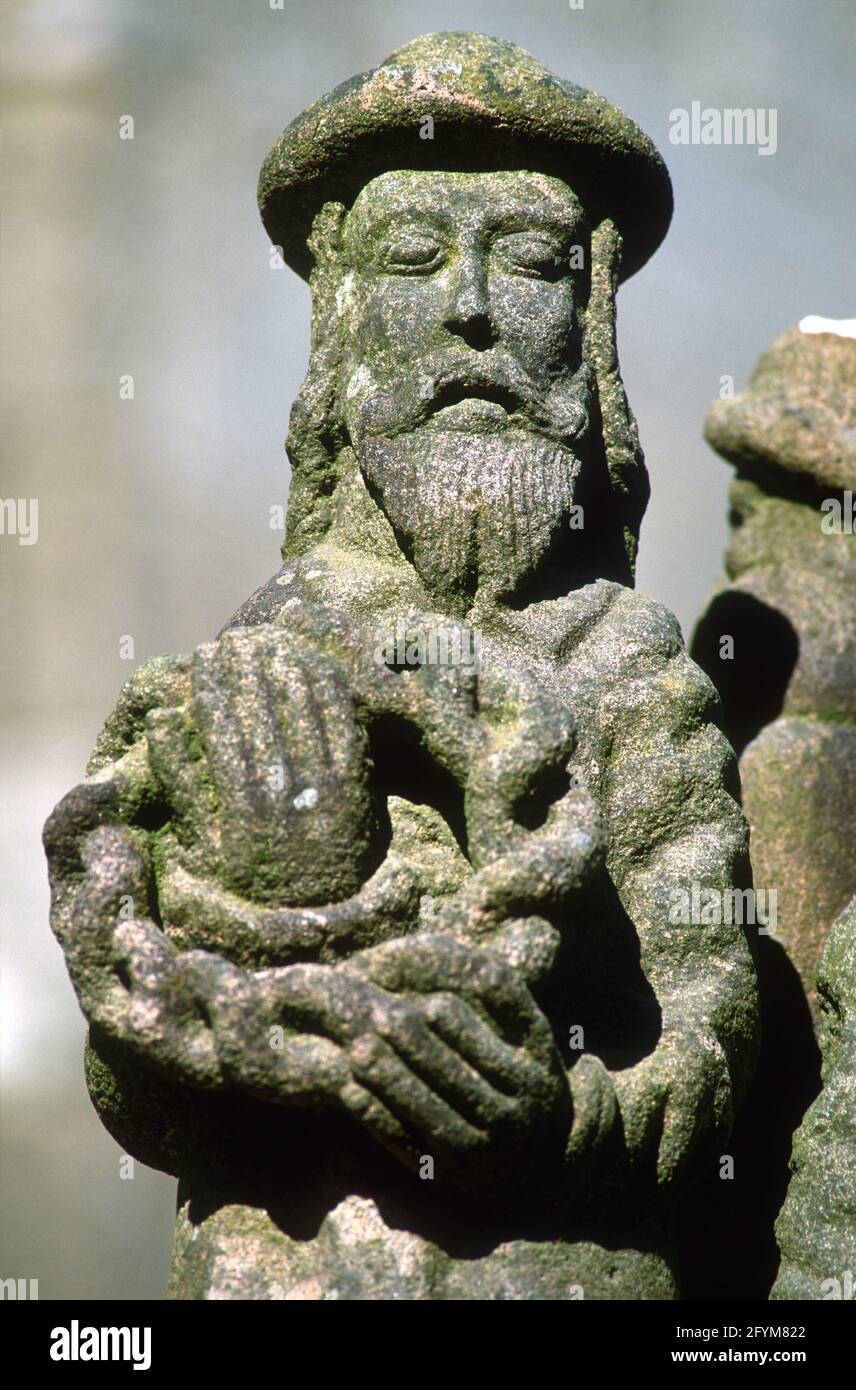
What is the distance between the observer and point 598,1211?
2.77 metres

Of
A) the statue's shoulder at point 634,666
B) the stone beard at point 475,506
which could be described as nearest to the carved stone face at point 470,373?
the stone beard at point 475,506

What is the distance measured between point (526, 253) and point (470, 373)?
0.80 feet

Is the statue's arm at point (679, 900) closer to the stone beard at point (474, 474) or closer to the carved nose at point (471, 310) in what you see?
the stone beard at point (474, 474)

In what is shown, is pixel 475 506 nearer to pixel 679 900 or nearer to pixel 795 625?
pixel 679 900

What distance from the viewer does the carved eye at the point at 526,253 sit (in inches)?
126

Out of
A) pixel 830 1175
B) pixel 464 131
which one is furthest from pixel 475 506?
pixel 830 1175

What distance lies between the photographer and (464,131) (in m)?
3.20

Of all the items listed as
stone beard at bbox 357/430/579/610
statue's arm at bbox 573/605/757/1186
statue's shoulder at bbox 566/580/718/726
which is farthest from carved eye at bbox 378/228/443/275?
statue's arm at bbox 573/605/757/1186

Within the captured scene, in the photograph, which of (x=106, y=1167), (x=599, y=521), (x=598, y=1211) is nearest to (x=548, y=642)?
(x=599, y=521)

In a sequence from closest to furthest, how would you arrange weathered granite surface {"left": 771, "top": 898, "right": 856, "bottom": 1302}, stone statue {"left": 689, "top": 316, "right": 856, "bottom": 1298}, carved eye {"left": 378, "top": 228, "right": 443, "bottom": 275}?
1. weathered granite surface {"left": 771, "top": 898, "right": 856, "bottom": 1302}
2. carved eye {"left": 378, "top": 228, "right": 443, "bottom": 275}
3. stone statue {"left": 689, "top": 316, "right": 856, "bottom": 1298}

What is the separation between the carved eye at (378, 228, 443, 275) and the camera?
3193 millimetres

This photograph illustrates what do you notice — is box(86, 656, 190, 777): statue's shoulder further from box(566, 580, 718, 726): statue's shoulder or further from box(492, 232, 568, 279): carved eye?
box(492, 232, 568, 279): carved eye

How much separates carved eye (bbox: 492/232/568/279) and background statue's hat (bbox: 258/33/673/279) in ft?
0.46

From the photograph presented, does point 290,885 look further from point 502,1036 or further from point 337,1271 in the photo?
point 337,1271
